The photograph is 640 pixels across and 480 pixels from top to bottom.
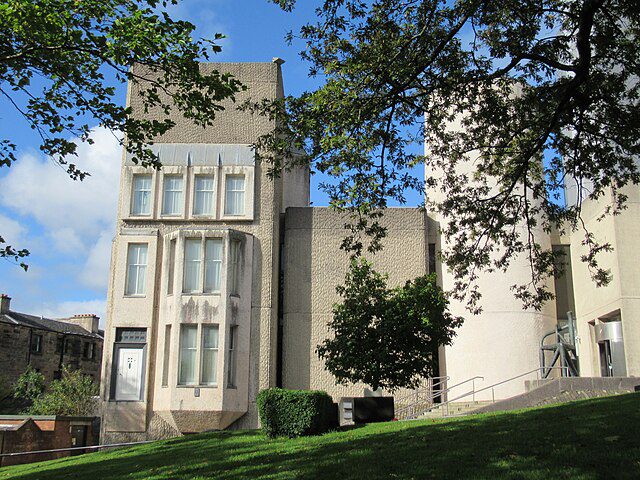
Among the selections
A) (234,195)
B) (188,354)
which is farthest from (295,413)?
(234,195)

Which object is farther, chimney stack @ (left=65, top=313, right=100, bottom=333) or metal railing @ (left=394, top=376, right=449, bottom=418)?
chimney stack @ (left=65, top=313, right=100, bottom=333)

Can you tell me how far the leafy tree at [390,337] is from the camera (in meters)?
22.1

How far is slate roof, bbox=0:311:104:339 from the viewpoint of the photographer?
54.1m

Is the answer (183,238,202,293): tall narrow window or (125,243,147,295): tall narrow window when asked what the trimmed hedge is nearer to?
(183,238,202,293): tall narrow window

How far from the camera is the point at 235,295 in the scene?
2961 cm

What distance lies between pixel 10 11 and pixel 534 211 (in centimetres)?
1089

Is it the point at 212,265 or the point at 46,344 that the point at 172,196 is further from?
the point at 46,344

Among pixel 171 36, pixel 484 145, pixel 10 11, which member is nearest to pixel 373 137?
pixel 484 145

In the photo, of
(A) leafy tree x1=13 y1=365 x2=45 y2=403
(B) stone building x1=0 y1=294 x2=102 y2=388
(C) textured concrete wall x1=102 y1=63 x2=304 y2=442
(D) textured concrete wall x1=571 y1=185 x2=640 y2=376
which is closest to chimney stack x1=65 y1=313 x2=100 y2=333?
(B) stone building x1=0 y1=294 x2=102 y2=388

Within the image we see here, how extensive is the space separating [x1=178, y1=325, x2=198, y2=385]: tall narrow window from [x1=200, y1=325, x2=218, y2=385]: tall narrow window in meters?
0.37

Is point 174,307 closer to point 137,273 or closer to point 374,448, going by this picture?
point 137,273

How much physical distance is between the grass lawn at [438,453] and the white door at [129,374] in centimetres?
1179

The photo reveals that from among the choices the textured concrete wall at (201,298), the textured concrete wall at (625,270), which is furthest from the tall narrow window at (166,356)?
the textured concrete wall at (625,270)

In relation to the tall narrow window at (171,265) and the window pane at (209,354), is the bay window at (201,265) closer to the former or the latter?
the tall narrow window at (171,265)
